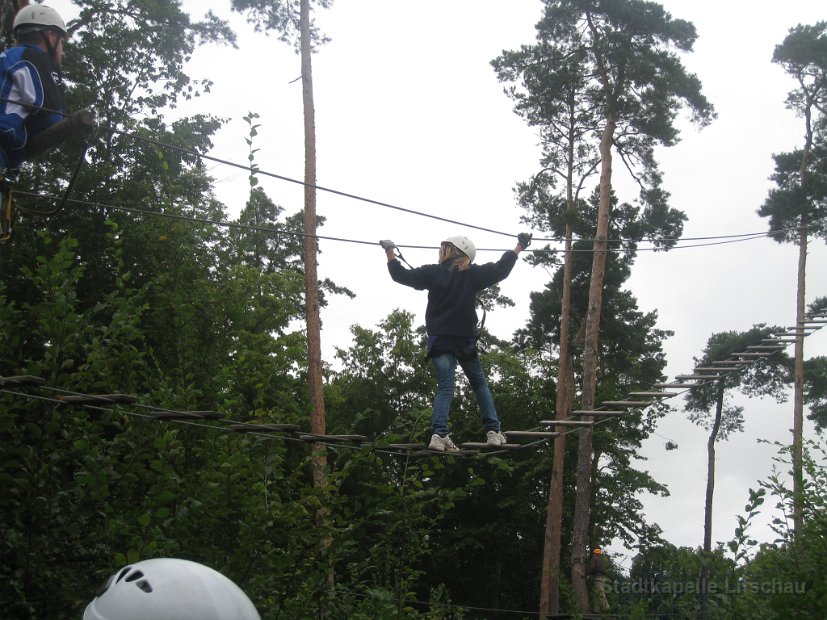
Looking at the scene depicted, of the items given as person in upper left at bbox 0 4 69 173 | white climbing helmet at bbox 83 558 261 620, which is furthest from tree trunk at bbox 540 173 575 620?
white climbing helmet at bbox 83 558 261 620

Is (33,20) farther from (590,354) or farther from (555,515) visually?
(555,515)

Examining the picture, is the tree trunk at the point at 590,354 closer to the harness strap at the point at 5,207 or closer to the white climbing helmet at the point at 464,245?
the white climbing helmet at the point at 464,245

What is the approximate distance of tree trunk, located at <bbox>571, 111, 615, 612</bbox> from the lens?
17.5m

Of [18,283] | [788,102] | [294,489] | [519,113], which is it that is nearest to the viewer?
[294,489]

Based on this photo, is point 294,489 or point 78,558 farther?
point 294,489

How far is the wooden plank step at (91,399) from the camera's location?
15.4 feet

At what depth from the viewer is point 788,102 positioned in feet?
72.8

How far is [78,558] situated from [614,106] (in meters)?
15.8

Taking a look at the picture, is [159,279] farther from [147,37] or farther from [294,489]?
[147,37]

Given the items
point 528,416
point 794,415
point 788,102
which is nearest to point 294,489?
point 794,415

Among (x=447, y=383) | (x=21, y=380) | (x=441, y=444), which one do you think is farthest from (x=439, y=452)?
(x=21, y=380)

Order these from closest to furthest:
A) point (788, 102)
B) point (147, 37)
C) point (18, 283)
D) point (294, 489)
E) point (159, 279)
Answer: point (294, 489), point (159, 279), point (18, 283), point (147, 37), point (788, 102)

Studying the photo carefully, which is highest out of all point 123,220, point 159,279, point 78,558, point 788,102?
point 788,102

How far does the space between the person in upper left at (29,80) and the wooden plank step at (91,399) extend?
1251 millimetres
